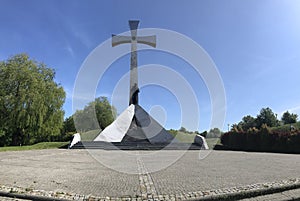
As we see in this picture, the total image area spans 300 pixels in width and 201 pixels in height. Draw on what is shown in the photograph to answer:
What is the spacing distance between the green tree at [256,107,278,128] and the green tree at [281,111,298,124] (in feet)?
9.80

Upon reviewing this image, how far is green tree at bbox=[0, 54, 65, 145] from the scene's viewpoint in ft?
60.3

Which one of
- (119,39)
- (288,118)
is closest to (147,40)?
(119,39)

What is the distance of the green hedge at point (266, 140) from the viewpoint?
18.6 meters

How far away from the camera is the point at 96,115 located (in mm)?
39688

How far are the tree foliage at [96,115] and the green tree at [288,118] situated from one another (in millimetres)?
45148

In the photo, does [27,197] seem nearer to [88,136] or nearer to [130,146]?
[130,146]

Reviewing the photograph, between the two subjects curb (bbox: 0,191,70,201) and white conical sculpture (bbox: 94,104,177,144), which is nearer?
curb (bbox: 0,191,70,201)

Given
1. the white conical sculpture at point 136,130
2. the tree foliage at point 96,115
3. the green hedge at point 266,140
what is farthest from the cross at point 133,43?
the tree foliage at point 96,115

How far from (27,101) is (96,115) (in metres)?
21.2

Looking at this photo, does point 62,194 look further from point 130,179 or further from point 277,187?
point 277,187

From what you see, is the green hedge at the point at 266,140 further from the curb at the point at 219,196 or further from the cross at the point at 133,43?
the curb at the point at 219,196

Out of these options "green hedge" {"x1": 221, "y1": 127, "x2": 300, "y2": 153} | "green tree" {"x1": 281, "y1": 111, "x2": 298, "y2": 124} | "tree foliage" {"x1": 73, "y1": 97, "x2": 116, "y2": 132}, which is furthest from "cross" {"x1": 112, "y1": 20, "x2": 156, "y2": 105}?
"green tree" {"x1": 281, "y1": 111, "x2": 298, "y2": 124}

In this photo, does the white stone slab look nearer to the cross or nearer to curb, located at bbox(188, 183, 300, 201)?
the cross

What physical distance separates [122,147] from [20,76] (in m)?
10.9
